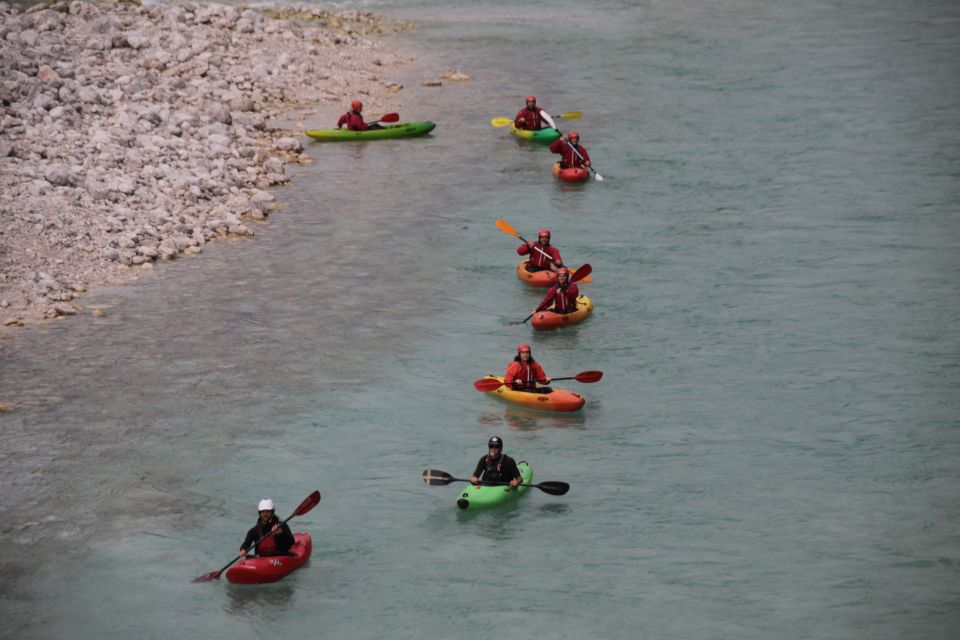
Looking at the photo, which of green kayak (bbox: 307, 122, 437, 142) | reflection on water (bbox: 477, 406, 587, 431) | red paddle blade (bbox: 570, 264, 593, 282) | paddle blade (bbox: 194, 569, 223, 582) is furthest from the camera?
green kayak (bbox: 307, 122, 437, 142)

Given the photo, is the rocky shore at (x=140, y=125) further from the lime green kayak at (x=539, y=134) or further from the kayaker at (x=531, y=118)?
the lime green kayak at (x=539, y=134)

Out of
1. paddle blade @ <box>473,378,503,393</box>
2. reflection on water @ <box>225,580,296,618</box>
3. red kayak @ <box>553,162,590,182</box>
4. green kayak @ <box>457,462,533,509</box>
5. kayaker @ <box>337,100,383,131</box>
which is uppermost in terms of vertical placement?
kayaker @ <box>337,100,383,131</box>

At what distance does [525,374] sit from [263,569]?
21.4ft

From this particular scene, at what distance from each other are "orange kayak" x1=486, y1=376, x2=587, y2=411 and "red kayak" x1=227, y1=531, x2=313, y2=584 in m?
5.69

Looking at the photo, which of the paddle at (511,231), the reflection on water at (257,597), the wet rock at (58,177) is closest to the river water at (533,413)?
the reflection on water at (257,597)

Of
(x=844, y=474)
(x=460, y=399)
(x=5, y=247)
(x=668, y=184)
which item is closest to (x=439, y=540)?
(x=460, y=399)

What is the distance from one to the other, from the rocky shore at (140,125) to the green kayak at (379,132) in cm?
76

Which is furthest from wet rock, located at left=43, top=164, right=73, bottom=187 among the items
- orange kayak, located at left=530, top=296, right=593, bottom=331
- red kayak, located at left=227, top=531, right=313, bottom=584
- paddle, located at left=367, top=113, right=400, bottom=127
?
red kayak, located at left=227, top=531, right=313, bottom=584

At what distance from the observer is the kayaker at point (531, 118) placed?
122 feet

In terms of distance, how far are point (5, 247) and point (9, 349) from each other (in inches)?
143

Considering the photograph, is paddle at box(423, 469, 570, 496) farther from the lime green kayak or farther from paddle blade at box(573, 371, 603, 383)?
the lime green kayak

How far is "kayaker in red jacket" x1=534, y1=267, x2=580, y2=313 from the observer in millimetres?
25125

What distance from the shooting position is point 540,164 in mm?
36344

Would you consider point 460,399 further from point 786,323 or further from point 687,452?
point 786,323
